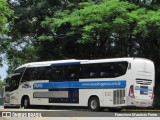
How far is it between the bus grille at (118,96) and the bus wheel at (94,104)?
1390mm

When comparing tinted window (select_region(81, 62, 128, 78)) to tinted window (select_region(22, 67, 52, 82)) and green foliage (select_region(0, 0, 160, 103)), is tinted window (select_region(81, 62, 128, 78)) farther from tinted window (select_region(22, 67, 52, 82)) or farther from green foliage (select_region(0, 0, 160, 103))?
green foliage (select_region(0, 0, 160, 103))

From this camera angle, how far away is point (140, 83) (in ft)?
79.8

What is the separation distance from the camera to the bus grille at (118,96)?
2399 cm

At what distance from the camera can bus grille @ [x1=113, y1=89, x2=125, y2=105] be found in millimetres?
23986

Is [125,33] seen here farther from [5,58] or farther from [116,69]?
[5,58]

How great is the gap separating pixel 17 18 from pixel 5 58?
9.23 m

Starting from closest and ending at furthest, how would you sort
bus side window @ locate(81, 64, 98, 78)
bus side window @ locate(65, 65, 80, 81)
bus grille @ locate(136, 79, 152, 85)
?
1. bus grille @ locate(136, 79, 152, 85)
2. bus side window @ locate(81, 64, 98, 78)
3. bus side window @ locate(65, 65, 80, 81)

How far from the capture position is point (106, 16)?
29531 millimetres

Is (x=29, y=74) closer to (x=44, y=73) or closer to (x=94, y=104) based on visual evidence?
(x=44, y=73)

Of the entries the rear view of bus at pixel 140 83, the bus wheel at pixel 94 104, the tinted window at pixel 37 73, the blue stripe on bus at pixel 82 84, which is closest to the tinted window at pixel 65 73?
the blue stripe on bus at pixel 82 84

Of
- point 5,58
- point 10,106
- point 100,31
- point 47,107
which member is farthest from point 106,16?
point 5,58

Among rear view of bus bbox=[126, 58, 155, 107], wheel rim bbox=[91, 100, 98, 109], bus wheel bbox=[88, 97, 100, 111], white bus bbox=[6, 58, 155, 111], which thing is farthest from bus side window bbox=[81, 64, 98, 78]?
rear view of bus bbox=[126, 58, 155, 107]

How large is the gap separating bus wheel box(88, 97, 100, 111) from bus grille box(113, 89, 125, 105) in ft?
4.56

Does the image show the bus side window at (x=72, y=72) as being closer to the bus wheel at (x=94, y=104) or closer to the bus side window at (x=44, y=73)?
the bus side window at (x=44, y=73)
